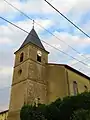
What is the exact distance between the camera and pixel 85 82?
3058cm

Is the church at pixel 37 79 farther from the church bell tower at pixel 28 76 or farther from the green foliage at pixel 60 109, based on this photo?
the green foliage at pixel 60 109

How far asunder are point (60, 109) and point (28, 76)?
341 inches

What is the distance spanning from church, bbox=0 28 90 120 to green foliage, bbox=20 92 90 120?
4.38m

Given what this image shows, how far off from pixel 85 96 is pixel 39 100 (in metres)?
9.50

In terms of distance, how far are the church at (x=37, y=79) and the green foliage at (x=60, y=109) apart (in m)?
4.38

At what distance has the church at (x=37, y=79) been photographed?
2545 cm

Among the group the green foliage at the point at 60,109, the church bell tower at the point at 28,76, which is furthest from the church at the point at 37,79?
the green foliage at the point at 60,109

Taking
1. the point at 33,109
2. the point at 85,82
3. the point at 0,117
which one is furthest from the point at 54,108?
the point at 0,117

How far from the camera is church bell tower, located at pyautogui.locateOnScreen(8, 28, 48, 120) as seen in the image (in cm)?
2525

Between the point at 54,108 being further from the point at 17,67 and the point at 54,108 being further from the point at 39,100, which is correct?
the point at 17,67

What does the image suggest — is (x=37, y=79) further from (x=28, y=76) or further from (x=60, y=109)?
(x=60, y=109)

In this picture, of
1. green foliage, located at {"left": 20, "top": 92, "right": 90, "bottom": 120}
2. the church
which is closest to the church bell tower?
the church

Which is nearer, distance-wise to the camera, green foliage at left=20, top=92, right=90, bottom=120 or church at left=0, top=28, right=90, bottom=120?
green foliage at left=20, top=92, right=90, bottom=120

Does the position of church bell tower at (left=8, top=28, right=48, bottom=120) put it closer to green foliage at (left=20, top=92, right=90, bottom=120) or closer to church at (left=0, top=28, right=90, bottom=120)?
church at (left=0, top=28, right=90, bottom=120)
